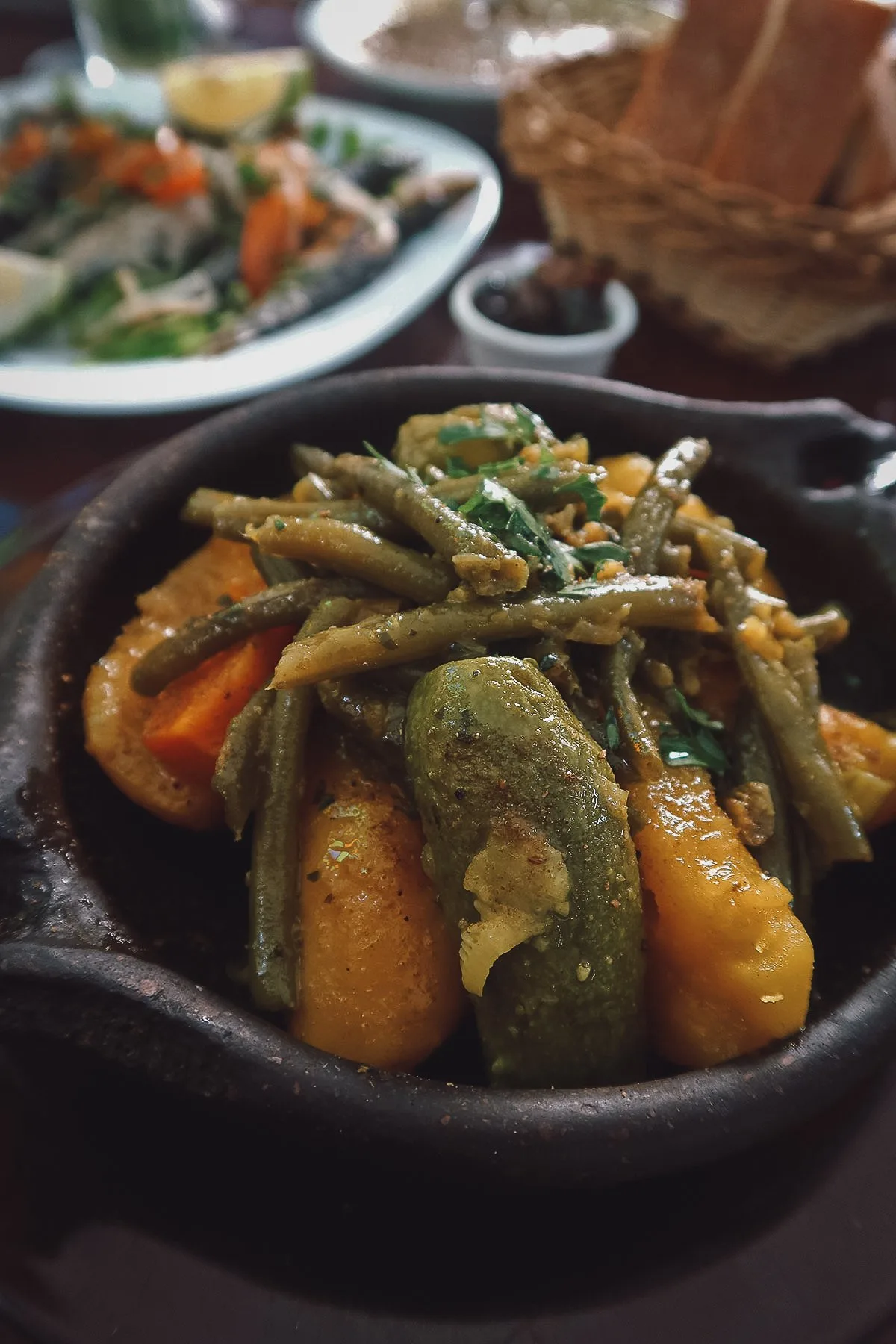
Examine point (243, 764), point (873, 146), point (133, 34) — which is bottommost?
point (243, 764)

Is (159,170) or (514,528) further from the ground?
(514,528)

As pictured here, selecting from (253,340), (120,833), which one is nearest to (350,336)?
(253,340)

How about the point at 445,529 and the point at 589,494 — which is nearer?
the point at 445,529

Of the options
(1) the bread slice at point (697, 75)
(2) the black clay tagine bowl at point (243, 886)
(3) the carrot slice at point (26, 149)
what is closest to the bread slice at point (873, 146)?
(1) the bread slice at point (697, 75)

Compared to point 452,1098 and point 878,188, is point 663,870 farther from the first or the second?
point 878,188

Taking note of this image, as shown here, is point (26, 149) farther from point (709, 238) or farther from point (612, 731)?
point (612, 731)

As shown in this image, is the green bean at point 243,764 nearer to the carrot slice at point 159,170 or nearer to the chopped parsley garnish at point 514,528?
the chopped parsley garnish at point 514,528

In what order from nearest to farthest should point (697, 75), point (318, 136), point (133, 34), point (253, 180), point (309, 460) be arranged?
point (309, 460)
point (697, 75)
point (253, 180)
point (318, 136)
point (133, 34)

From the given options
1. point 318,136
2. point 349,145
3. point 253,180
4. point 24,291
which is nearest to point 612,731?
point 24,291
